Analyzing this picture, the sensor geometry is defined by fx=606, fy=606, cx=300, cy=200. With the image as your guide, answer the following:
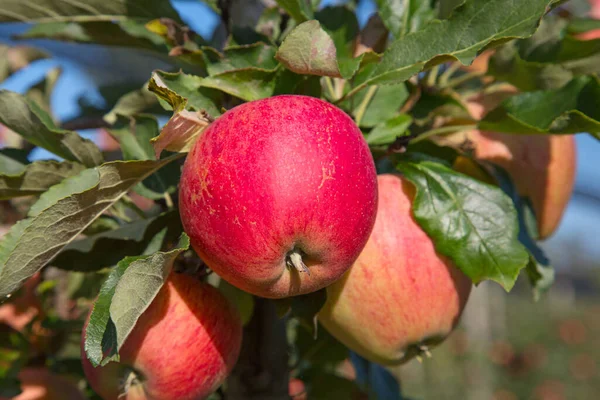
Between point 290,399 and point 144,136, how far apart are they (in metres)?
0.50

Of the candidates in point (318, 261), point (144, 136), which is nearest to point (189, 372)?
point (318, 261)

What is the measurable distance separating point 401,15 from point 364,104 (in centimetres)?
16

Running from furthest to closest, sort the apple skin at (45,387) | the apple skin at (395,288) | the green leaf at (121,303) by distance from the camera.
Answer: the apple skin at (45,387), the apple skin at (395,288), the green leaf at (121,303)

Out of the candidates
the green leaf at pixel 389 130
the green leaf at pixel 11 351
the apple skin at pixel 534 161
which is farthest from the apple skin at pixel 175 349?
the apple skin at pixel 534 161

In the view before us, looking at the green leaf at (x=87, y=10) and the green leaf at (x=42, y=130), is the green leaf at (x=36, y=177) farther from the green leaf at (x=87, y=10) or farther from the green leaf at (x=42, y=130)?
the green leaf at (x=87, y=10)

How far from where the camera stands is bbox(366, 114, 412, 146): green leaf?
878 mm

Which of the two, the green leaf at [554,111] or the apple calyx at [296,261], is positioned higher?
the green leaf at [554,111]

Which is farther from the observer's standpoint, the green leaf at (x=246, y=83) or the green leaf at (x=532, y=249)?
the green leaf at (x=532, y=249)

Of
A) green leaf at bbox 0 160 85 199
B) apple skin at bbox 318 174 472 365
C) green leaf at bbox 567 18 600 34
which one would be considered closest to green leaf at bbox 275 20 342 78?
apple skin at bbox 318 174 472 365

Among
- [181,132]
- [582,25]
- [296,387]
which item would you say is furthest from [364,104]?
[296,387]

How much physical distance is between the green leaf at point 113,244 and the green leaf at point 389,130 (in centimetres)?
31

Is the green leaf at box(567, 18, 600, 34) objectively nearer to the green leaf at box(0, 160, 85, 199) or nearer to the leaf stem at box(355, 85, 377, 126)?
the leaf stem at box(355, 85, 377, 126)

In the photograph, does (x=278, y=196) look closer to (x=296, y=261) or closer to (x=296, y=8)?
(x=296, y=261)

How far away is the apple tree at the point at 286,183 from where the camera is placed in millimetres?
667
